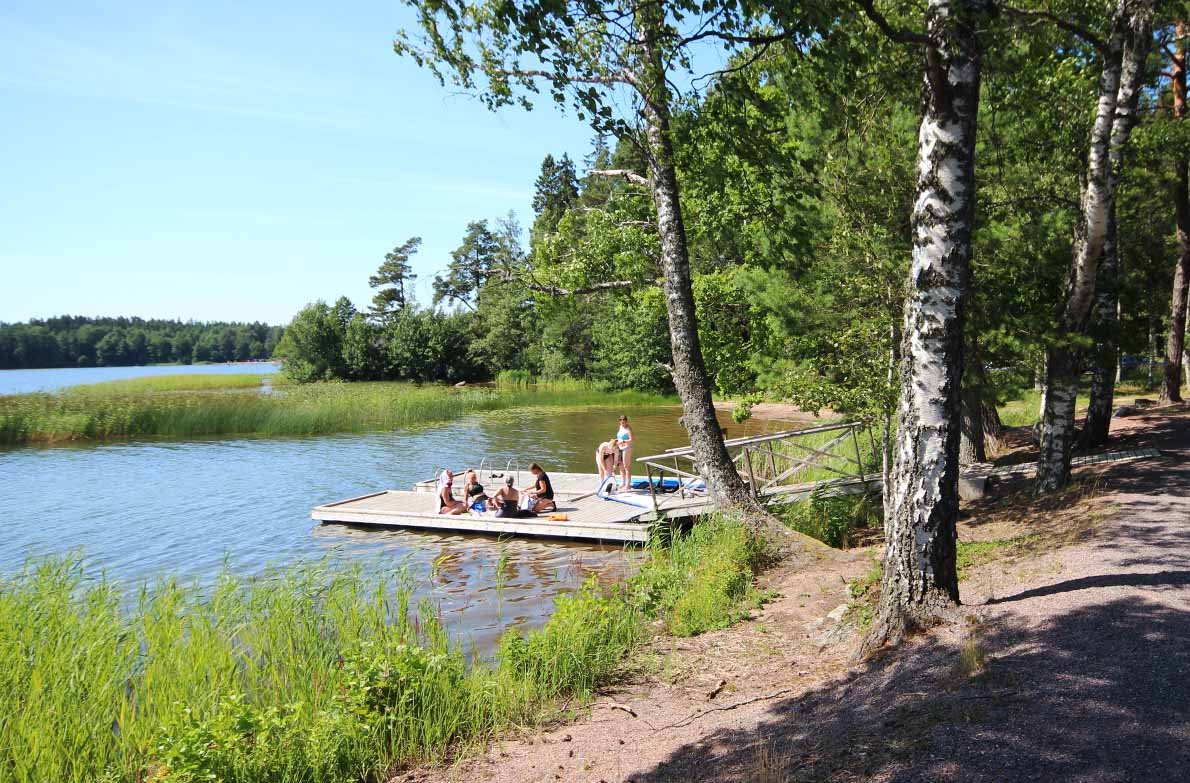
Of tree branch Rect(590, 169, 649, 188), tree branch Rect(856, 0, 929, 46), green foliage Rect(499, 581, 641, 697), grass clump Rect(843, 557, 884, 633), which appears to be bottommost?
green foliage Rect(499, 581, 641, 697)

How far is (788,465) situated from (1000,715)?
14.6m

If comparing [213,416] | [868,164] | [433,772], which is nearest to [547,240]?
[868,164]

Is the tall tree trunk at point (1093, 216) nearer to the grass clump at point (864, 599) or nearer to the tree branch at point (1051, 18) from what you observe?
the tree branch at point (1051, 18)

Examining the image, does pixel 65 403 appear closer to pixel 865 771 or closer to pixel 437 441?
pixel 437 441

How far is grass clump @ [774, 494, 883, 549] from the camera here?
12188 mm

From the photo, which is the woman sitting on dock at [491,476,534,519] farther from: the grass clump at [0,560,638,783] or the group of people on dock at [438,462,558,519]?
the grass clump at [0,560,638,783]

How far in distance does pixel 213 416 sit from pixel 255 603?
28.3 m

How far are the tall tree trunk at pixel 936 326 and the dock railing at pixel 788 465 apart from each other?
5860mm

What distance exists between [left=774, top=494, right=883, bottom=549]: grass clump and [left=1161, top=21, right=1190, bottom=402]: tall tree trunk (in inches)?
413

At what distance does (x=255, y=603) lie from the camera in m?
7.36

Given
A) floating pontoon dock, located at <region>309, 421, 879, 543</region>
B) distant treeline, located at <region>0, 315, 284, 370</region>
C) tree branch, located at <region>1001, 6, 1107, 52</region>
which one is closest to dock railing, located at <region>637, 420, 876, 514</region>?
floating pontoon dock, located at <region>309, 421, 879, 543</region>

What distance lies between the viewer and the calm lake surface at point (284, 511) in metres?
12.1

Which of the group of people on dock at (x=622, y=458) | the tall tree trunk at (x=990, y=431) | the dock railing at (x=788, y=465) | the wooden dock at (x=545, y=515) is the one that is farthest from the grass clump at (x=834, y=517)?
the group of people on dock at (x=622, y=458)

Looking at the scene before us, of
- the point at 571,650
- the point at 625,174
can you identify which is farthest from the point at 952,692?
the point at 625,174
